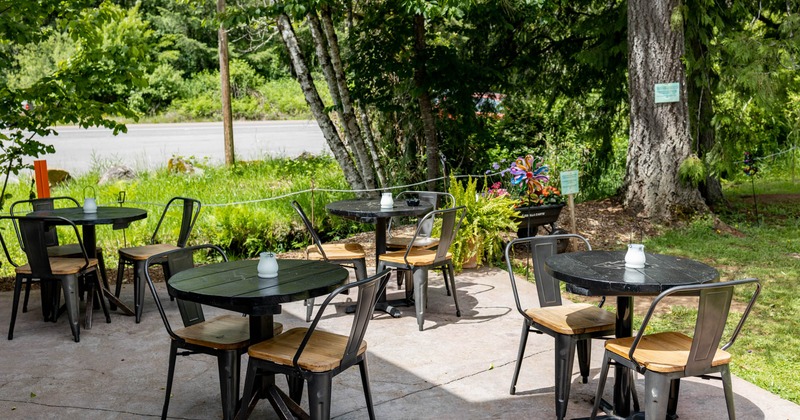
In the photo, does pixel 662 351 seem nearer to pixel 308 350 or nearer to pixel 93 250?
pixel 308 350

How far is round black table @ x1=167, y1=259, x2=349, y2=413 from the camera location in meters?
3.45

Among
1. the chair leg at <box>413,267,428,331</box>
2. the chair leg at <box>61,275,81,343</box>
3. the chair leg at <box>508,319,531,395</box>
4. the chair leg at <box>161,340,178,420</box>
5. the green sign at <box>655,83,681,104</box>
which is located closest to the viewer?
the chair leg at <box>161,340,178,420</box>

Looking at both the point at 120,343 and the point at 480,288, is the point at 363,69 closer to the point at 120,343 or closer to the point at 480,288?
the point at 480,288

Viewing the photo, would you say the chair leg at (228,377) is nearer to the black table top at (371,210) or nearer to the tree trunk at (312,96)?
the black table top at (371,210)

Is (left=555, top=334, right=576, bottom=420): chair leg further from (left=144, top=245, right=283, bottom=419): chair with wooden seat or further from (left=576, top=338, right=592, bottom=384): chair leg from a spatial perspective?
(left=144, top=245, right=283, bottom=419): chair with wooden seat

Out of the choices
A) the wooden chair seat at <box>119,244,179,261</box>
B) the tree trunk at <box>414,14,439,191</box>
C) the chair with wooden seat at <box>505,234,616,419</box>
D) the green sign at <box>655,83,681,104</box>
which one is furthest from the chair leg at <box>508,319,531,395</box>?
the green sign at <box>655,83,681,104</box>

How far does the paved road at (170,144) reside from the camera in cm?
1560

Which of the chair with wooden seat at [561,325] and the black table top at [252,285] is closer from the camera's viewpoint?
the black table top at [252,285]

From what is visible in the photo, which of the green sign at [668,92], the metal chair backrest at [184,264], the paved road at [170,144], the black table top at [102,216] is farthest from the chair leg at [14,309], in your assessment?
the paved road at [170,144]

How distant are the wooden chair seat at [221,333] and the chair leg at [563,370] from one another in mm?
1437

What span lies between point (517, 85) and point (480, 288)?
5603mm

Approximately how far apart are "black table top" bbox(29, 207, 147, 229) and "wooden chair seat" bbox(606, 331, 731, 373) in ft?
12.7

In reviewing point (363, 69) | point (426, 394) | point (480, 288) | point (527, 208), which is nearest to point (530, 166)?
point (527, 208)

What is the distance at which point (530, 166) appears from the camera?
782 centimetres
